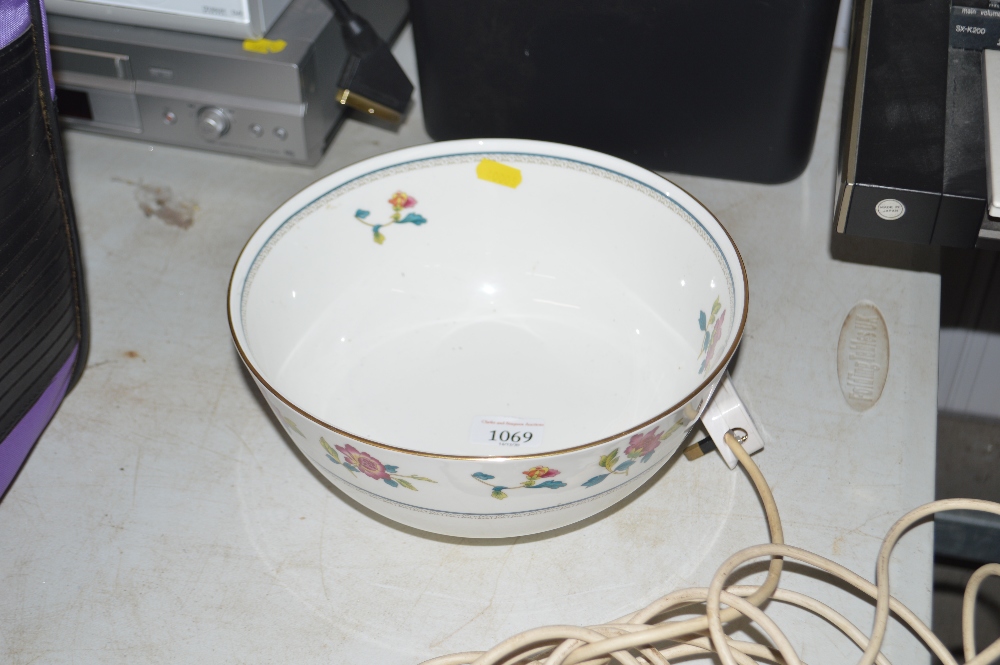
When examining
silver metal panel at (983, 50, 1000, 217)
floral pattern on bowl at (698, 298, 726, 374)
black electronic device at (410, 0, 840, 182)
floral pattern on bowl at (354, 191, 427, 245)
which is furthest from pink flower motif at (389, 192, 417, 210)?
silver metal panel at (983, 50, 1000, 217)

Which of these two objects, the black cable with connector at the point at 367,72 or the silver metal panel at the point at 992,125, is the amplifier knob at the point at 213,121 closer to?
the black cable with connector at the point at 367,72

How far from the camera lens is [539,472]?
422 millimetres

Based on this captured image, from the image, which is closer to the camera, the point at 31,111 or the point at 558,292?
the point at 31,111

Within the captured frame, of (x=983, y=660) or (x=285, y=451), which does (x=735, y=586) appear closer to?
(x=983, y=660)

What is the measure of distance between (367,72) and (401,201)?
0.12m

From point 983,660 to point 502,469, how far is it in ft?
0.71

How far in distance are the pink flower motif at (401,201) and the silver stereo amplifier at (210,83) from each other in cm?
11

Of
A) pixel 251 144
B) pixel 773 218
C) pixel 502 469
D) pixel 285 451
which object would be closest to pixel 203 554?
pixel 285 451

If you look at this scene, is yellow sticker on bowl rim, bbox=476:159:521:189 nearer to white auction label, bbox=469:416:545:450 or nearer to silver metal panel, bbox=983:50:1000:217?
white auction label, bbox=469:416:545:450

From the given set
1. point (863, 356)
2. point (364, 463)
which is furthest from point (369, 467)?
point (863, 356)

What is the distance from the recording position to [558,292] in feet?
2.09

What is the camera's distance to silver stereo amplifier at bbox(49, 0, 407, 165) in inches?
26.0

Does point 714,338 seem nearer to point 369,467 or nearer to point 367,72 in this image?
point 369,467

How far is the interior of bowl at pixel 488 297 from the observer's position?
0.56 m
